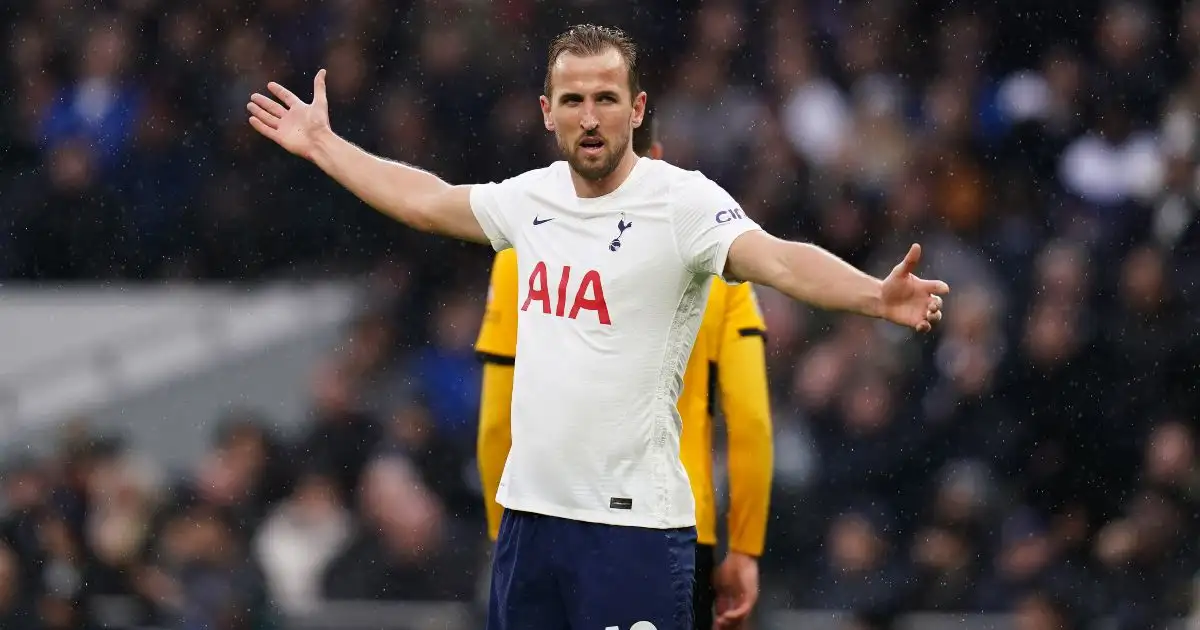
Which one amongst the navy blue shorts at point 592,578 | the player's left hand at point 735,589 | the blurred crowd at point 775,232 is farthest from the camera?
the blurred crowd at point 775,232

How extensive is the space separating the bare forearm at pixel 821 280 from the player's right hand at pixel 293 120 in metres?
1.25

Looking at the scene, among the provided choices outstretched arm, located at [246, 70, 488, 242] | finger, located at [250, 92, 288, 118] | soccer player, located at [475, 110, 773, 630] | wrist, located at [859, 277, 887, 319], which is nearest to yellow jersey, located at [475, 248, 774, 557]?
soccer player, located at [475, 110, 773, 630]

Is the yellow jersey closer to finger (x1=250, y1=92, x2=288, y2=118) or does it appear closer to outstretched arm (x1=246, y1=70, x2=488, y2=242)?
outstretched arm (x1=246, y1=70, x2=488, y2=242)

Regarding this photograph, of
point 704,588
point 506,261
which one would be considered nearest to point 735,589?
point 704,588

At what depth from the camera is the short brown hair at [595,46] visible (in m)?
4.21

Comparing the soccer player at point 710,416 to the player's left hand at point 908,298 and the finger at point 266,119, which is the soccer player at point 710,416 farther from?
the player's left hand at point 908,298

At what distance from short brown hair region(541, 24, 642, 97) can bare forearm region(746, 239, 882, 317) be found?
21.9 inches

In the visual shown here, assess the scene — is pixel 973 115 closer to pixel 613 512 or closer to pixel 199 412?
pixel 199 412

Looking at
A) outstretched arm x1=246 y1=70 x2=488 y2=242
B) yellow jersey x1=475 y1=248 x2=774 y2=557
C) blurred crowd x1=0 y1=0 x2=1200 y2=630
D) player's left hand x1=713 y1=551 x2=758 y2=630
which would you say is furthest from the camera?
blurred crowd x1=0 y1=0 x2=1200 y2=630

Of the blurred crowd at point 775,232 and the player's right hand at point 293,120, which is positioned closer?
the player's right hand at point 293,120

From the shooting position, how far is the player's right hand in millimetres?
4586

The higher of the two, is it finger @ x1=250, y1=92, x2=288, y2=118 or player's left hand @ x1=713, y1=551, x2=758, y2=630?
finger @ x1=250, y1=92, x2=288, y2=118

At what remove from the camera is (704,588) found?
204 inches

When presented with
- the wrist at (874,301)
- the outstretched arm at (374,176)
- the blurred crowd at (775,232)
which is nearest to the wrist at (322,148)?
the outstretched arm at (374,176)
